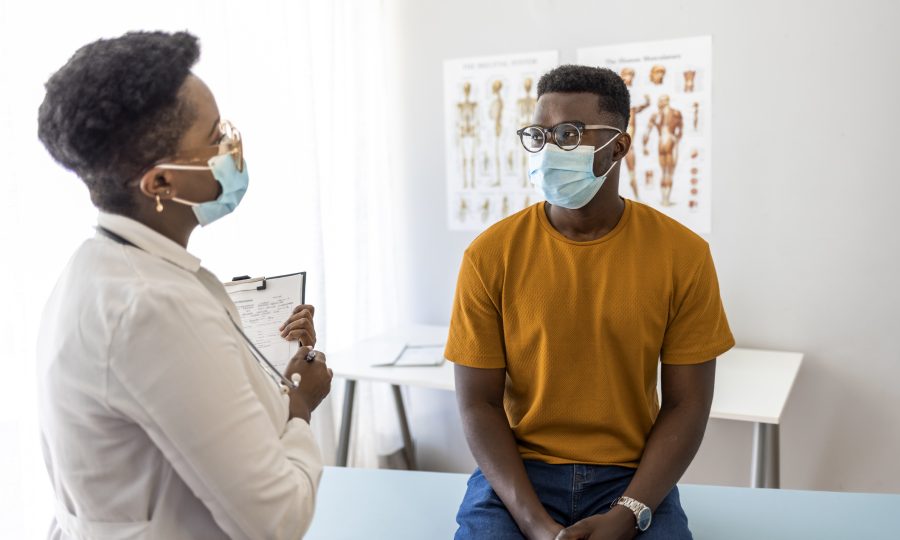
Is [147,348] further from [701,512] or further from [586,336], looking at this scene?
[701,512]

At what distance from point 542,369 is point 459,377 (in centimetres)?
19

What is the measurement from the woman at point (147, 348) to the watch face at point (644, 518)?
68 centimetres

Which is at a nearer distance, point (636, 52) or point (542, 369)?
point (542, 369)

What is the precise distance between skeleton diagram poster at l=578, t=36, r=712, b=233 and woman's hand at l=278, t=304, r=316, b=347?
5.81ft

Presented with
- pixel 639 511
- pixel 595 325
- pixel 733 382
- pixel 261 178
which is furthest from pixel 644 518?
pixel 261 178

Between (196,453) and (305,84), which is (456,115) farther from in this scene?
(196,453)

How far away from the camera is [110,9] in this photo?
2.00 metres

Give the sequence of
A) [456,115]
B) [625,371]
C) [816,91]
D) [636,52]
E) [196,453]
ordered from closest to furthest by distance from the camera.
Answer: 1. [196,453]
2. [625,371]
3. [816,91]
4. [636,52]
5. [456,115]

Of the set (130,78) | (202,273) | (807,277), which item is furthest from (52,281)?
(807,277)

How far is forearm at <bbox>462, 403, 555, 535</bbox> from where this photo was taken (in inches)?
59.1

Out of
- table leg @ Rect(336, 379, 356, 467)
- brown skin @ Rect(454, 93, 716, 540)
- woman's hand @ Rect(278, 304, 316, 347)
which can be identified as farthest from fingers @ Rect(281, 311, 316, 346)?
table leg @ Rect(336, 379, 356, 467)

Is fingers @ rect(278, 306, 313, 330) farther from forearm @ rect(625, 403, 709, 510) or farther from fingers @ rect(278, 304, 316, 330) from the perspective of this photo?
forearm @ rect(625, 403, 709, 510)

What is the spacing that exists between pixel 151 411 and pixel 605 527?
2.85 ft

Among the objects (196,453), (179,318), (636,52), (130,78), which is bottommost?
(196,453)
